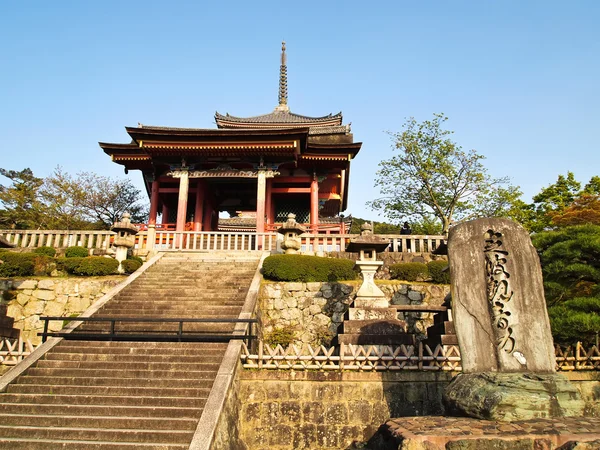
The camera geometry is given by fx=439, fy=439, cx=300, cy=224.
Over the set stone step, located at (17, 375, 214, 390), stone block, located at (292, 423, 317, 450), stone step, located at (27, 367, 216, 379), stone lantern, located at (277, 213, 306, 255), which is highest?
stone lantern, located at (277, 213, 306, 255)

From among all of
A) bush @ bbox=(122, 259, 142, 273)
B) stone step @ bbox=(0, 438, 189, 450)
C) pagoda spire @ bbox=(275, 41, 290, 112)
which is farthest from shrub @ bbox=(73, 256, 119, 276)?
pagoda spire @ bbox=(275, 41, 290, 112)

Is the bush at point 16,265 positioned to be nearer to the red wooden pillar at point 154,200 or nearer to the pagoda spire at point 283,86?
the red wooden pillar at point 154,200

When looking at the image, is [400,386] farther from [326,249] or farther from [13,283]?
[13,283]

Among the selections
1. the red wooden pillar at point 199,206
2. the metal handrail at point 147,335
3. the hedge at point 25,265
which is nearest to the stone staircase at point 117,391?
the metal handrail at point 147,335

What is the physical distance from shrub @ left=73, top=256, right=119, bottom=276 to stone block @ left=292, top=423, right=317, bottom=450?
8859mm

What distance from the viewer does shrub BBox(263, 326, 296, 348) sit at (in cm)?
1182

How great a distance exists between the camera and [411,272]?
13805 mm

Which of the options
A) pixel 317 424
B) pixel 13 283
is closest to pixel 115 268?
pixel 13 283

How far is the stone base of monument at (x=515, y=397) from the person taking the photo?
16.7 feet

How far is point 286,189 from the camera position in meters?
22.3

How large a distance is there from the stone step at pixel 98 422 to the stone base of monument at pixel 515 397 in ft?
13.0

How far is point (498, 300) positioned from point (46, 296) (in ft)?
41.7

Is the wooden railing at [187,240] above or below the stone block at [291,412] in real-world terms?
above

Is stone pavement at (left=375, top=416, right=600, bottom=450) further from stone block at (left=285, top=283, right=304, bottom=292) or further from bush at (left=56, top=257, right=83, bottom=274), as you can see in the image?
bush at (left=56, top=257, right=83, bottom=274)
